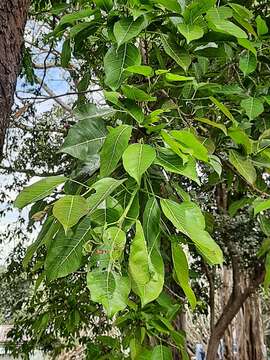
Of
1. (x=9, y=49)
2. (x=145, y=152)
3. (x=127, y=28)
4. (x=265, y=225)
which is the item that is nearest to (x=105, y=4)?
(x=127, y=28)

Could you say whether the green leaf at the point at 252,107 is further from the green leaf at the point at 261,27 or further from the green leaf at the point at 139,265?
the green leaf at the point at 139,265

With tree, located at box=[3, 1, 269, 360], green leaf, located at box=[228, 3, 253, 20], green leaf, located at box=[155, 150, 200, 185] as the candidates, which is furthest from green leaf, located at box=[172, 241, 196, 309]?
green leaf, located at box=[228, 3, 253, 20]

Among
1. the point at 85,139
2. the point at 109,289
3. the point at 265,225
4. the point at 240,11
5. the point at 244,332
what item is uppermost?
the point at 240,11

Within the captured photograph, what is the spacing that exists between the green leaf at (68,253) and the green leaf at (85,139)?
0.13 metres

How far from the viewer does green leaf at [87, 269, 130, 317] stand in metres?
0.47

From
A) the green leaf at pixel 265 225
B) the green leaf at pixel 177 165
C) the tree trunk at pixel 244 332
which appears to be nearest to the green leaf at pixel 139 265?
the green leaf at pixel 177 165

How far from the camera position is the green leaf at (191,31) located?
2.09 feet

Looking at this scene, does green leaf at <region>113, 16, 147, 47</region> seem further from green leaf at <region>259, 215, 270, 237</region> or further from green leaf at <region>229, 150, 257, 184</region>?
green leaf at <region>259, 215, 270, 237</region>

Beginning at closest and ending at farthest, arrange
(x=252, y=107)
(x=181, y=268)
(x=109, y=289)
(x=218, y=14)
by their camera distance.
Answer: (x=109, y=289)
(x=181, y=268)
(x=218, y=14)
(x=252, y=107)

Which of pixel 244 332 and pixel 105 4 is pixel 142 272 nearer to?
pixel 105 4

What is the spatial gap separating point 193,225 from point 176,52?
33 cm

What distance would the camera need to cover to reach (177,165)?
1.87 feet

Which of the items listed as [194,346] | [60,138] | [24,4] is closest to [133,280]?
[24,4]

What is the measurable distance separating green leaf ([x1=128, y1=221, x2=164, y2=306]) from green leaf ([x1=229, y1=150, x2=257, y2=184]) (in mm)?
318
